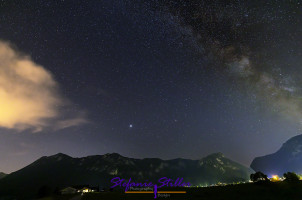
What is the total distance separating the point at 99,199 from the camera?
177ft

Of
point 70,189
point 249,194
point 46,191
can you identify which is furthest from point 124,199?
point 70,189

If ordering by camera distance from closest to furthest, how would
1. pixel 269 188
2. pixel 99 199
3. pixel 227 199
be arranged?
pixel 227 199 < pixel 269 188 < pixel 99 199

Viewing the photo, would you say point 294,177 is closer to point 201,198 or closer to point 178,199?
point 201,198

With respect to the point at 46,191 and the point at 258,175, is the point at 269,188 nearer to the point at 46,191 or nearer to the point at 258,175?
the point at 258,175

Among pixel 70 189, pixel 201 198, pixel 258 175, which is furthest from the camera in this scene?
pixel 70 189

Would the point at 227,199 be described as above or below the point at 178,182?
below

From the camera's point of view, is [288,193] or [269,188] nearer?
[288,193]

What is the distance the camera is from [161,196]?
1980 inches

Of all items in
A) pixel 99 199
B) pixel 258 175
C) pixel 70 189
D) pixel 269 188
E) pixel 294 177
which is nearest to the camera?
pixel 269 188

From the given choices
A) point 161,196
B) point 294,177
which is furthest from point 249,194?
point 294,177

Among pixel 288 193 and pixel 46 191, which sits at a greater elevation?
pixel 46 191

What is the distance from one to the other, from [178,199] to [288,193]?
949 inches

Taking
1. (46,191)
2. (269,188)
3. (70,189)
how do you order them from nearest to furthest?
1. (269,188)
2. (46,191)
3. (70,189)

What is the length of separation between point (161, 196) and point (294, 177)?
4128cm
